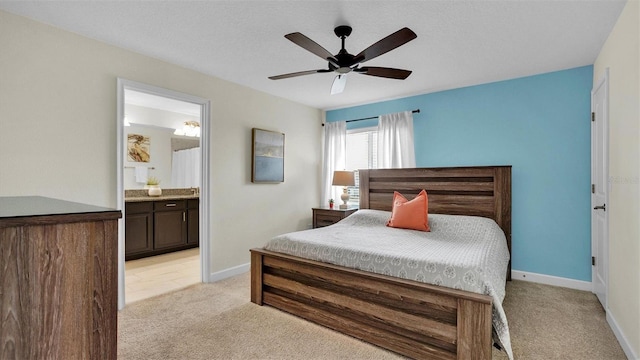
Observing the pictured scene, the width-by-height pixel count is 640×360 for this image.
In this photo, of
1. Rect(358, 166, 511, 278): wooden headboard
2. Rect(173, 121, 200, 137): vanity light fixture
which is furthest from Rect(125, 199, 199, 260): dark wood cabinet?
Rect(358, 166, 511, 278): wooden headboard

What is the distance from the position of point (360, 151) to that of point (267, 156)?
1.57m

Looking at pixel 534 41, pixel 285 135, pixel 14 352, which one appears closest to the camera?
pixel 14 352

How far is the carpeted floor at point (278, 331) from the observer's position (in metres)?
2.15

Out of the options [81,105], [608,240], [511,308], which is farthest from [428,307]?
[81,105]

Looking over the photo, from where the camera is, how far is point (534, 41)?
9.01 ft

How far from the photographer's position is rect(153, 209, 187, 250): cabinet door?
15.9ft

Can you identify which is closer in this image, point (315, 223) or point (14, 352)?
point (14, 352)

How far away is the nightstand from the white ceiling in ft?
6.89

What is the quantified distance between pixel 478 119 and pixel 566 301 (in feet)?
7.20

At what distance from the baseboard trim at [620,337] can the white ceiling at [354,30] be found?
2315 mm

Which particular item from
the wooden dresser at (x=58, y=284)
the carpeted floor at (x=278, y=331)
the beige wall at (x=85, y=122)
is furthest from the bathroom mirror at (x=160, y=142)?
the wooden dresser at (x=58, y=284)

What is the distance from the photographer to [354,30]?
8.35ft

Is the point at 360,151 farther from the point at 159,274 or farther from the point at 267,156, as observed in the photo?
the point at 159,274

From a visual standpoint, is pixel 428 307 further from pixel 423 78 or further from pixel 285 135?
pixel 285 135
